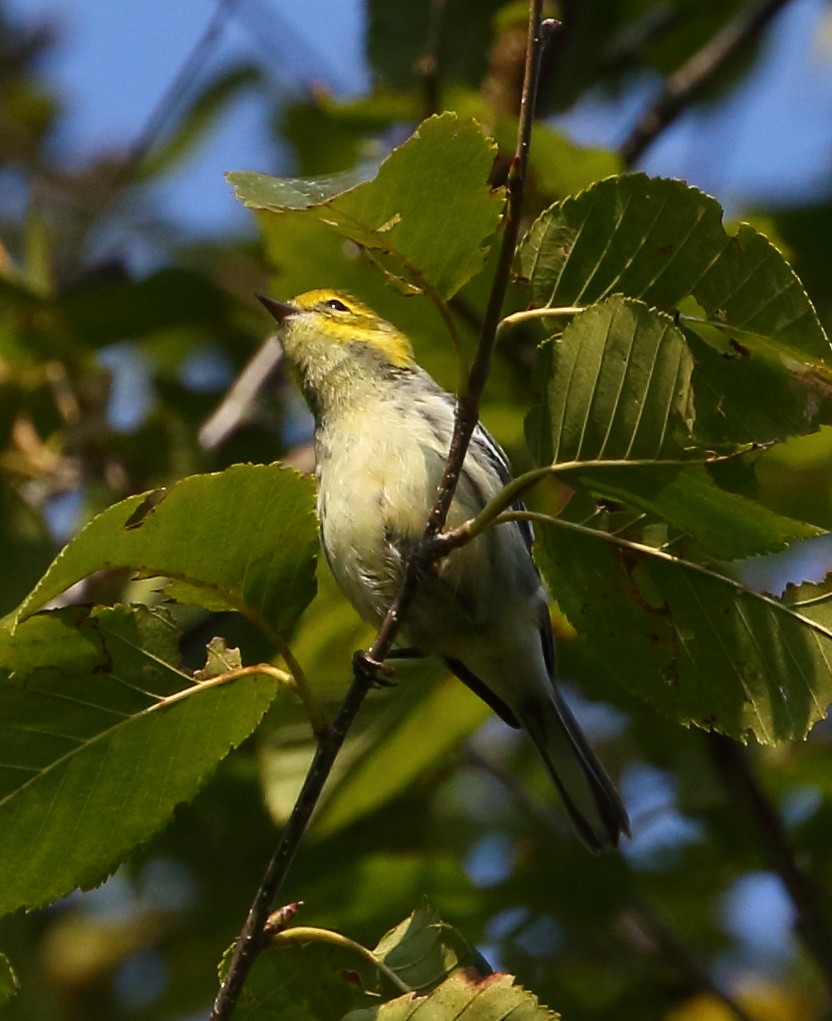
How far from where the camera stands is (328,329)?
3262 mm

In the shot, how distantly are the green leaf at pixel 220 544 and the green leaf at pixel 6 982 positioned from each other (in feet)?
1.58

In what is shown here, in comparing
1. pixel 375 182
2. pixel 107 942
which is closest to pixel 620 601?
pixel 375 182

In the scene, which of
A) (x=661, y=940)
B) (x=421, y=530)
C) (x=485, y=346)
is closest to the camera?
(x=485, y=346)

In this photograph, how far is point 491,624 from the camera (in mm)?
3043

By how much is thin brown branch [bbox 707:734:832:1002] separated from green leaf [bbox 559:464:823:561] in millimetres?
1636

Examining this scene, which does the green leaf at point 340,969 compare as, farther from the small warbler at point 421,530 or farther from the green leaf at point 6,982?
the small warbler at point 421,530

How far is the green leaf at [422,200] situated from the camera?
1.72 meters

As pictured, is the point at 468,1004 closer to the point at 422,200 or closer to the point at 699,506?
the point at 699,506

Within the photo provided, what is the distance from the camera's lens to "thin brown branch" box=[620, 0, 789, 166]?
13.2 feet

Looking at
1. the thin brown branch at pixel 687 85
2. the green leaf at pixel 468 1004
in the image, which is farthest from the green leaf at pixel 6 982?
the thin brown branch at pixel 687 85

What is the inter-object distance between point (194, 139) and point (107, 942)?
97.9 inches

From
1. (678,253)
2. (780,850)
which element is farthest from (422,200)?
(780,850)

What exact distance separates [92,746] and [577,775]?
155cm

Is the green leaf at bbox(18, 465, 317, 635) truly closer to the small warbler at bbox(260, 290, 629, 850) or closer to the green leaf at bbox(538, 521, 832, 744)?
the green leaf at bbox(538, 521, 832, 744)
